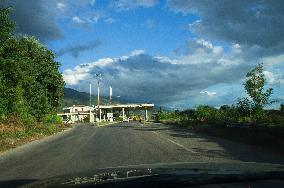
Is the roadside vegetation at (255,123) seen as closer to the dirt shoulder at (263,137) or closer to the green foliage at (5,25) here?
the dirt shoulder at (263,137)

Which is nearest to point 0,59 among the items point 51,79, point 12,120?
point 12,120

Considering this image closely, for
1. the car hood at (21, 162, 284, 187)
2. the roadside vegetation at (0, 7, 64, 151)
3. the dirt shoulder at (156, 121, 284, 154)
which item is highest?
the roadside vegetation at (0, 7, 64, 151)

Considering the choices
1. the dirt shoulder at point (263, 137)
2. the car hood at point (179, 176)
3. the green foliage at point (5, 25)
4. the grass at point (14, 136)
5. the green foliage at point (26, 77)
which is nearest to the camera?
the car hood at point (179, 176)

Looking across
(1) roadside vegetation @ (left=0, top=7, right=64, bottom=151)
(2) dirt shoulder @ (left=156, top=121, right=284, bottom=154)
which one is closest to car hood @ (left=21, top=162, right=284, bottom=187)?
(2) dirt shoulder @ (left=156, top=121, right=284, bottom=154)

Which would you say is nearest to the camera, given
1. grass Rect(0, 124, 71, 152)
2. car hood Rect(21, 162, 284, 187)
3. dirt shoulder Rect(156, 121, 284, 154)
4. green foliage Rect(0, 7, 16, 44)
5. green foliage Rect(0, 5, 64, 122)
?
car hood Rect(21, 162, 284, 187)

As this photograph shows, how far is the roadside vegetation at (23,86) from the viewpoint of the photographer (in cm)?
3777

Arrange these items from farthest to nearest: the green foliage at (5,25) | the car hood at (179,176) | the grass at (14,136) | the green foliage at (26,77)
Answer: the green foliage at (26,77), the green foliage at (5,25), the grass at (14,136), the car hood at (179,176)

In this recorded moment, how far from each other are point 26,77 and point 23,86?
2463mm

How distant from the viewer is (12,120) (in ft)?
143

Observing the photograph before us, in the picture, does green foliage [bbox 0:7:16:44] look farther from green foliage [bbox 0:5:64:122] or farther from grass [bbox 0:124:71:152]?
grass [bbox 0:124:71:152]

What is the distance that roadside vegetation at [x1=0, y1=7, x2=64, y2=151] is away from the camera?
3777 centimetres

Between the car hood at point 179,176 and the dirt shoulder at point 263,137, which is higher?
the dirt shoulder at point 263,137

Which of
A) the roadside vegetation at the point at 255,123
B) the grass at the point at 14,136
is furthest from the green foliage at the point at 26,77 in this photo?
the roadside vegetation at the point at 255,123

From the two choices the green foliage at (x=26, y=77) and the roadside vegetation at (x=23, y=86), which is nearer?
the roadside vegetation at (x=23, y=86)
